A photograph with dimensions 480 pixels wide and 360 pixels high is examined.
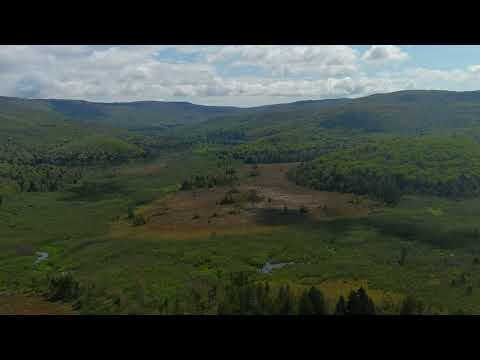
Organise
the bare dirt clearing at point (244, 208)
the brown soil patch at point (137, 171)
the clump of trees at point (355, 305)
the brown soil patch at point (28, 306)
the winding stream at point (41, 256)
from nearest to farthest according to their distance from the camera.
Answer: the clump of trees at point (355, 305)
the brown soil patch at point (28, 306)
the winding stream at point (41, 256)
the bare dirt clearing at point (244, 208)
the brown soil patch at point (137, 171)

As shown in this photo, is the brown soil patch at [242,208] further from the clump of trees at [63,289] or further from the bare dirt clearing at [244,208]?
the clump of trees at [63,289]

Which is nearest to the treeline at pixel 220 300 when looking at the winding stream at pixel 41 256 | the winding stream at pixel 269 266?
the winding stream at pixel 269 266

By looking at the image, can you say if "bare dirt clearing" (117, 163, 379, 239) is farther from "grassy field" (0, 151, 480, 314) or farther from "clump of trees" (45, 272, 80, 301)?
"clump of trees" (45, 272, 80, 301)

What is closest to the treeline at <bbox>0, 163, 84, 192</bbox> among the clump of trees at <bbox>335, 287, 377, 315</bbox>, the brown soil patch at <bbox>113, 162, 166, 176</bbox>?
the brown soil patch at <bbox>113, 162, 166, 176</bbox>
